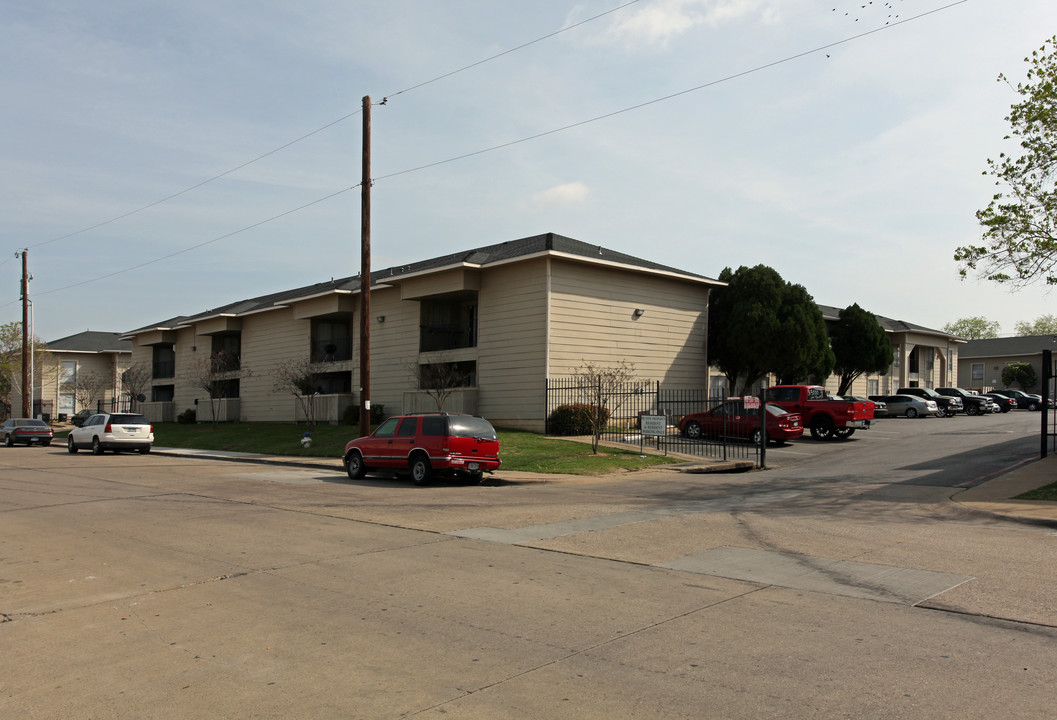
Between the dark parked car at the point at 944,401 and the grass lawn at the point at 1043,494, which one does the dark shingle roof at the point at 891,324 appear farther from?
the grass lawn at the point at 1043,494

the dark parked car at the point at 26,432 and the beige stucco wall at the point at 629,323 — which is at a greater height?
the beige stucco wall at the point at 629,323

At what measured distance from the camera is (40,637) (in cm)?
650

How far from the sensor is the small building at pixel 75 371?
6788cm

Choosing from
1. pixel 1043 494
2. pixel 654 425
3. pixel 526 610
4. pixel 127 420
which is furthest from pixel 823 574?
pixel 127 420

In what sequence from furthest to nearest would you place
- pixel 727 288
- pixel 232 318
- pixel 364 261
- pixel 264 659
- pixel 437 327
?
pixel 232 318 < pixel 727 288 < pixel 437 327 < pixel 364 261 < pixel 264 659

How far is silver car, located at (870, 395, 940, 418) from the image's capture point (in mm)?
44003

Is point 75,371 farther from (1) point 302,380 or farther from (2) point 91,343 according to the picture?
(1) point 302,380

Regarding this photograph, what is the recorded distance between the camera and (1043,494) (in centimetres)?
1494

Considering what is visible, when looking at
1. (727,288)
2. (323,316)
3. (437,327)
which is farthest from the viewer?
(323,316)

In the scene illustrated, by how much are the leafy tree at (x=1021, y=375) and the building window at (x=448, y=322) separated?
190 feet

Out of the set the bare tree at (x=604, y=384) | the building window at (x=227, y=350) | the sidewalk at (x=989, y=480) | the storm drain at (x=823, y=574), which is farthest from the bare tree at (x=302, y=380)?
the storm drain at (x=823, y=574)

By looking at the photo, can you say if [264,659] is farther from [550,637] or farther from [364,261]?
[364,261]

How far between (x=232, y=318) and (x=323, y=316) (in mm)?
10018

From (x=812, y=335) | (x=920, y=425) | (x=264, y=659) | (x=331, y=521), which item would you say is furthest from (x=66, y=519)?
(x=920, y=425)
